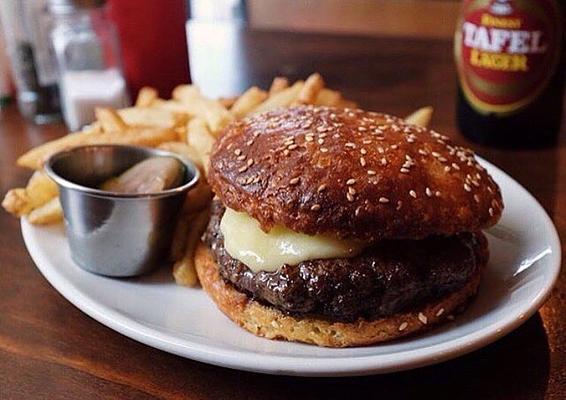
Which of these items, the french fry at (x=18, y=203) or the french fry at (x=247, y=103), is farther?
the french fry at (x=247, y=103)

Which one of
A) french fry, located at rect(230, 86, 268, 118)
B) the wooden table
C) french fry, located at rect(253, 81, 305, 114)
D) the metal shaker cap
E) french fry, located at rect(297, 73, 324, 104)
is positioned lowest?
the wooden table

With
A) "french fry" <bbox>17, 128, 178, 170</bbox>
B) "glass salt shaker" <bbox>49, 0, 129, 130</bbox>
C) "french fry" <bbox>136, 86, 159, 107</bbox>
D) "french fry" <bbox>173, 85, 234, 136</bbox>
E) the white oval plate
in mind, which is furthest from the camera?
"glass salt shaker" <bbox>49, 0, 129, 130</bbox>

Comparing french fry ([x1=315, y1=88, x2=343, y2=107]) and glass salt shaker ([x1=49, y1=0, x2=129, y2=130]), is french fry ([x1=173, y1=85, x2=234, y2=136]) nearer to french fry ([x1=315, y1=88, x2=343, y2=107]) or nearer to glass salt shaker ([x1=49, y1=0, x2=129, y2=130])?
french fry ([x1=315, y1=88, x2=343, y2=107])

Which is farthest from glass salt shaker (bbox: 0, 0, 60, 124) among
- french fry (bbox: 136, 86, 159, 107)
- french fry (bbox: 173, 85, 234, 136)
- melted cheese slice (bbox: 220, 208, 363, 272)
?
melted cheese slice (bbox: 220, 208, 363, 272)

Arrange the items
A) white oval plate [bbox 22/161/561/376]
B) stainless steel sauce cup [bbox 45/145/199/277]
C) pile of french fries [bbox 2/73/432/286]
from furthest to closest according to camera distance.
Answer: pile of french fries [bbox 2/73/432/286] → stainless steel sauce cup [bbox 45/145/199/277] → white oval plate [bbox 22/161/561/376]

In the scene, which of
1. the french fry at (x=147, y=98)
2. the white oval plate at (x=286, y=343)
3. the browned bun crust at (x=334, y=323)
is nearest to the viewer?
the white oval plate at (x=286, y=343)

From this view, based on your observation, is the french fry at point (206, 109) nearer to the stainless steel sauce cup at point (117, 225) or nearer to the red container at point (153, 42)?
the stainless steel sauce cup at point (117, 225)

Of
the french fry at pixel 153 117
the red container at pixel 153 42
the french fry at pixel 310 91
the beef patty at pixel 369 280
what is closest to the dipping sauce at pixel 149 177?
the french fry at pixel 153 117
